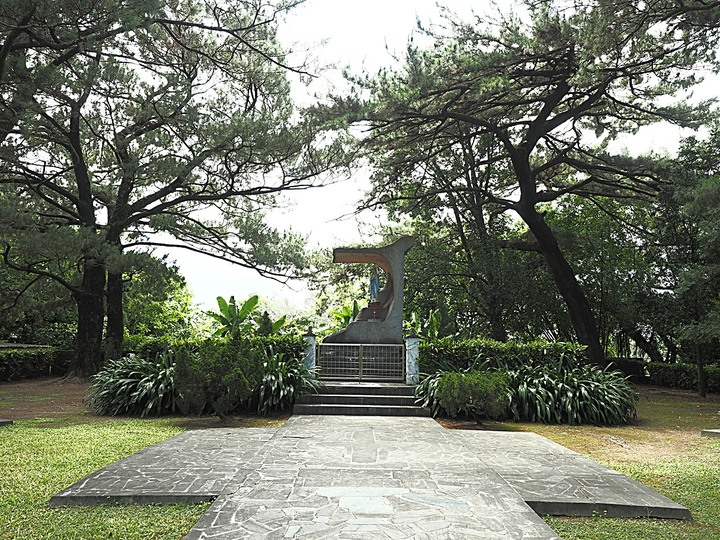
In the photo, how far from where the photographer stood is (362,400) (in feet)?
35.6

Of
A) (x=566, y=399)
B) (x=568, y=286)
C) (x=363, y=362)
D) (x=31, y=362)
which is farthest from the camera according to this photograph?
(x=31, y=362)

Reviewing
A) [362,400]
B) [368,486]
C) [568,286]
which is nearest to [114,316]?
[362,400]

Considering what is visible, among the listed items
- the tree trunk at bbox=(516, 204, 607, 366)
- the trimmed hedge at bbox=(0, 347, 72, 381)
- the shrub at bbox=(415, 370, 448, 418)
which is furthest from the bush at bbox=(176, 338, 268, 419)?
the trimmed hedge at bbox=(0, 347, 72, 381)

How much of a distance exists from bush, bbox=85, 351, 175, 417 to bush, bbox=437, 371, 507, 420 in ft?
16.2

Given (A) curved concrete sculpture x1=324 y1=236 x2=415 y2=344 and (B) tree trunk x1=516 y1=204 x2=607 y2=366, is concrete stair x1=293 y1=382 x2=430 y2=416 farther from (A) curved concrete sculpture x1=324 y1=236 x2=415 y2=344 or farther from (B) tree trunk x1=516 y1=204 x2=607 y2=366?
(B) tree trunk x1=516 y1=204 x2=607 y2=366

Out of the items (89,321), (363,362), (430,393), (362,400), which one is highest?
(89,321)

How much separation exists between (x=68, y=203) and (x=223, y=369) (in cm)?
1067

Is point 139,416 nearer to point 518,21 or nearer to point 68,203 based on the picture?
point 68,203

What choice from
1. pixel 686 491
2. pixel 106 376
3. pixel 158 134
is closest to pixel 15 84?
pixel 158 134

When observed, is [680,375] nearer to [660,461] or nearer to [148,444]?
[660,461]

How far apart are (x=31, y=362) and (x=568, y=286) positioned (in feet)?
56.5

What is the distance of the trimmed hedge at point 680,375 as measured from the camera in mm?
18172

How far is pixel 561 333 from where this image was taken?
21.2 m

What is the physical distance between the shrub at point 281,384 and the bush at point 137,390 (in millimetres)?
1651
